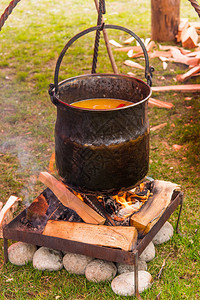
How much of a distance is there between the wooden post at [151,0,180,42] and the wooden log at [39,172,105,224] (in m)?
5.69

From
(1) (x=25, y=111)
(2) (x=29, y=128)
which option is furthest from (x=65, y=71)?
(2) (x=29, y=128)

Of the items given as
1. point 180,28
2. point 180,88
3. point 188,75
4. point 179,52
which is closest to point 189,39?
point 179,52

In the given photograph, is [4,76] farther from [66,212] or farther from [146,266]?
[146,266]

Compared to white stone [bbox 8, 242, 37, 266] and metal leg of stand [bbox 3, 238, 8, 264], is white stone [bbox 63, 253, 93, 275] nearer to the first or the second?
white stone [bbox 8, 242, 37, 266]

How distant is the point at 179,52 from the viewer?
24.8ft

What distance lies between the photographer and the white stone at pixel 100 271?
2814 millimetres

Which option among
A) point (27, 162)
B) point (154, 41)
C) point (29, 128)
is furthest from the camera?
point (154, 41)

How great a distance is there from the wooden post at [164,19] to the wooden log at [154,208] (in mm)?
5460

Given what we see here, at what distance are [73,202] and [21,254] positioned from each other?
592mm

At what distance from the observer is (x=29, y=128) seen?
527 cm

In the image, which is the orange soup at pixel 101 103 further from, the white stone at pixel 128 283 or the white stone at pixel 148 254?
the white stone at pixel 128 283

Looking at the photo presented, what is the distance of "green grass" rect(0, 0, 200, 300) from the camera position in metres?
2.86

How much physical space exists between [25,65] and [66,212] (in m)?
4.96

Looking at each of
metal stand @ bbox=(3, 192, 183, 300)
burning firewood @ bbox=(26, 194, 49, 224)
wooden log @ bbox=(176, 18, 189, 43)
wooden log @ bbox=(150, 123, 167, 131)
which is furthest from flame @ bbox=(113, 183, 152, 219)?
wooden log @ bbox=(176, 18, 189, 43)
